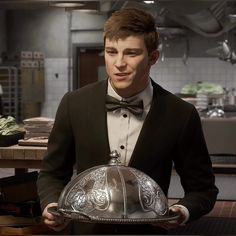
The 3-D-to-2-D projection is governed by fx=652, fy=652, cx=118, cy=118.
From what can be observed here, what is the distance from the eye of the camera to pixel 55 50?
14.5 metres

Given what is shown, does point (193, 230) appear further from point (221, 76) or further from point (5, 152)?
point (221, 76)

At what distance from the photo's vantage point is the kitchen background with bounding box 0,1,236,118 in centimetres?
1449

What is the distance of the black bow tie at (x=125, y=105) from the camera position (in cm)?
203

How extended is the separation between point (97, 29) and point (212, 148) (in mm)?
7584

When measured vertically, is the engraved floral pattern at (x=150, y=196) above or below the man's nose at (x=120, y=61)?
below

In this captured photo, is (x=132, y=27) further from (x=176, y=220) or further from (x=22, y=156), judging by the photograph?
(x=22, y=156)

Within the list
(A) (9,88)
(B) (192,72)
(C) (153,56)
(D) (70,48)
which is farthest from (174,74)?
(C) (153,56)

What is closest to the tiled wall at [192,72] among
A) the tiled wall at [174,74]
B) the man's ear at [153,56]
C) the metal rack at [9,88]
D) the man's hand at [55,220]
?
the tiled wall at [174,74]

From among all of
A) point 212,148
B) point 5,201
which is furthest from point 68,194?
point 212,148

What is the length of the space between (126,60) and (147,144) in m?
0.36

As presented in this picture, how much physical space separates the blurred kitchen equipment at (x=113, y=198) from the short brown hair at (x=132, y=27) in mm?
376

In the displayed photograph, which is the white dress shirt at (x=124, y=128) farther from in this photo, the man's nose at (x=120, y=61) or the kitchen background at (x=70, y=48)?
the kitchen background at (x=70, y=48)

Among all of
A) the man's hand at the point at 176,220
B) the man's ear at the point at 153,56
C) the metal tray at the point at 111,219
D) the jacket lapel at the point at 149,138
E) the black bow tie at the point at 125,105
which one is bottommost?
the man's hand at the point at 176,220

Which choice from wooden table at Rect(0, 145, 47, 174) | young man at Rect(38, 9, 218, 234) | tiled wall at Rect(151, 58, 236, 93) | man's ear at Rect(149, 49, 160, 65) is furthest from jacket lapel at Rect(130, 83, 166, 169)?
tiled wall at Rect(151, 58, 236, 93)
